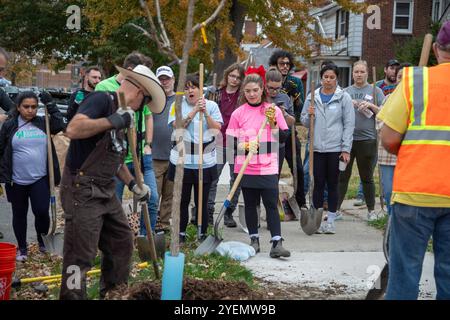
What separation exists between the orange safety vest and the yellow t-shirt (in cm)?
2

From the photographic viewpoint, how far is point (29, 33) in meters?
31.3

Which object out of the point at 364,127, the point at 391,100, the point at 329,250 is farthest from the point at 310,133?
the point at 391,100

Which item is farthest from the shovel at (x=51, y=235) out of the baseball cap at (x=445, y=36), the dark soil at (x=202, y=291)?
the baseball cap at (x=445, y=36)

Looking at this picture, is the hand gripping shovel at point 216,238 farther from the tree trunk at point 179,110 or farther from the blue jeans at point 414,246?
the blue jeans at point 414,246

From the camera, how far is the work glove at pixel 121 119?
14.8 feet

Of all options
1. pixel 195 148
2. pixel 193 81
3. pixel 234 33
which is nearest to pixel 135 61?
pixel 193 81

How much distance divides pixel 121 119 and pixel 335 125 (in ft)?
13.4

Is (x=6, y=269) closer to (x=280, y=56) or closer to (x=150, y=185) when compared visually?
(x=150, y=185)

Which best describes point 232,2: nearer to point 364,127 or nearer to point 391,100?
point 364,127

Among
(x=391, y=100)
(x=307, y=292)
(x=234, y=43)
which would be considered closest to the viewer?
(x=391, y=100)

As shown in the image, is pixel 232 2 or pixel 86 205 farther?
pixel 232 2

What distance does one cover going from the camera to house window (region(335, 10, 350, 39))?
34562mm

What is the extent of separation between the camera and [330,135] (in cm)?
808
